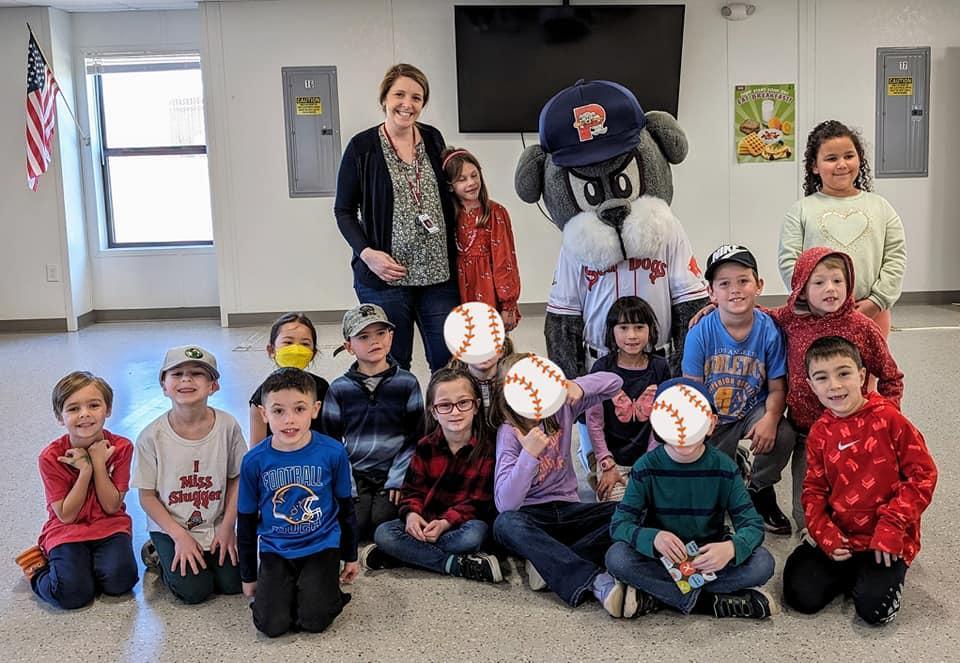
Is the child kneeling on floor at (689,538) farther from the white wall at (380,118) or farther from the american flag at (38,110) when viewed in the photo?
the american flag at (38,110)

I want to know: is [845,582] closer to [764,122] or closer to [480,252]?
[480,252]

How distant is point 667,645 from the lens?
2.08m

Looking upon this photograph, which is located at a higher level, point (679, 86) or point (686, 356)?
point (679, 86)

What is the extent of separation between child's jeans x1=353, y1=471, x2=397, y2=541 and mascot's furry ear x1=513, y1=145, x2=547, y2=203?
104 centimetres

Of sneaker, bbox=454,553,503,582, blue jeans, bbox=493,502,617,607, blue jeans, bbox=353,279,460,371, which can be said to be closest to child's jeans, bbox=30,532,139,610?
sneaker, bbox=454,553,503,582

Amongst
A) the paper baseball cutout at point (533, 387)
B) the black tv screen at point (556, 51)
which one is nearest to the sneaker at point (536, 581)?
the paper baseball cutout at point (533, 387)

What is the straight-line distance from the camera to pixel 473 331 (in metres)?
2.22

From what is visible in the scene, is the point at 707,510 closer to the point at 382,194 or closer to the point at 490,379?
the point at 490,379

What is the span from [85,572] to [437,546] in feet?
2.91

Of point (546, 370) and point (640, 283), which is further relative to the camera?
point (640, 283)

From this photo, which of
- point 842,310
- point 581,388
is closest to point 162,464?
point 581,388

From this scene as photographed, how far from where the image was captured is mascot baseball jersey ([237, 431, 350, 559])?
7.39ft

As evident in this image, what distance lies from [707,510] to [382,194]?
4.82ft


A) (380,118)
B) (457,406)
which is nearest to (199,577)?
(457,406)
